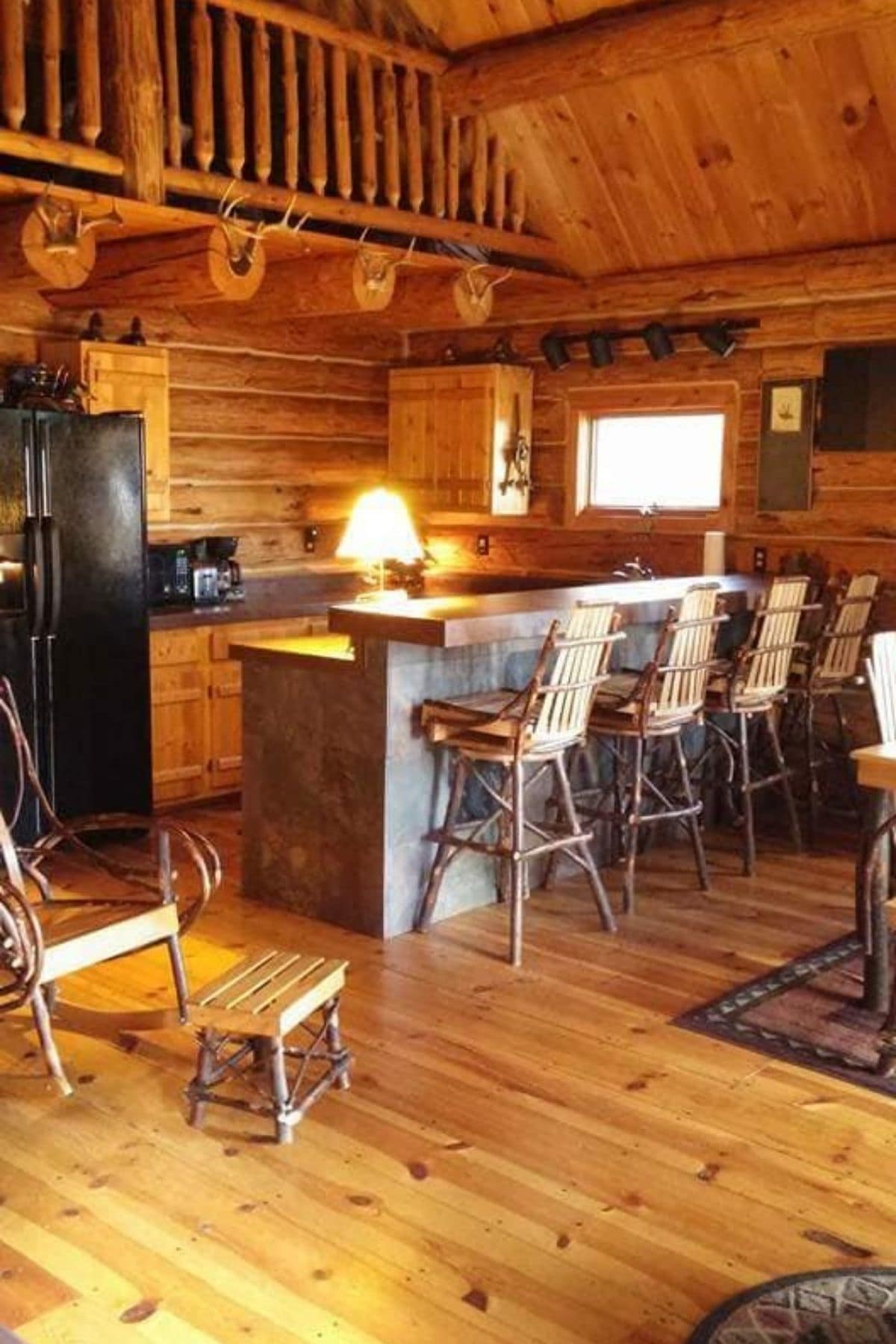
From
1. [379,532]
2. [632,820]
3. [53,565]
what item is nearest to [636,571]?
[379,532]

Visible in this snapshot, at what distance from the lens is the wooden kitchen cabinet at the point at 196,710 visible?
5.86m

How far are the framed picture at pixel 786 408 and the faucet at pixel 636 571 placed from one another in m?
0.89

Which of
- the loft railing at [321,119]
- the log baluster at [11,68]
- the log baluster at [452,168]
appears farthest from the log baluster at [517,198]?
the log baluster at [11,68]

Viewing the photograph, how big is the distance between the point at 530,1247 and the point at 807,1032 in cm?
136

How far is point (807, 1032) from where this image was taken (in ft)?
12.3

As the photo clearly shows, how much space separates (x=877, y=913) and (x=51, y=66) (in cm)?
378

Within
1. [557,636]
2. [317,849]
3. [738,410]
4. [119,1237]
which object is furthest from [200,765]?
[119,1237]

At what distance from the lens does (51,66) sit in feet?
14.8

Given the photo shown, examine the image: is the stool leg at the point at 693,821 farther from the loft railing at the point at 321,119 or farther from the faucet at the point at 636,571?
the loft railing at the point at 321,119

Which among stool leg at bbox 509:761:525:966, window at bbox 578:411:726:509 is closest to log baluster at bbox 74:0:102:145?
stool leg at bbox 509:761:525:966

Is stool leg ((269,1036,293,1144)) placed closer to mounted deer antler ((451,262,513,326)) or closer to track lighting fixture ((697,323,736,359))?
mounted deer antler ((451,262,513,326))

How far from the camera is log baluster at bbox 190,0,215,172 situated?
16.1 ft

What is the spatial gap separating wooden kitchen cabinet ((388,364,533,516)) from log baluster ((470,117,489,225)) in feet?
3.20

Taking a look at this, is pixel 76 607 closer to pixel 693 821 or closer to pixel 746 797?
pixel 693 821
